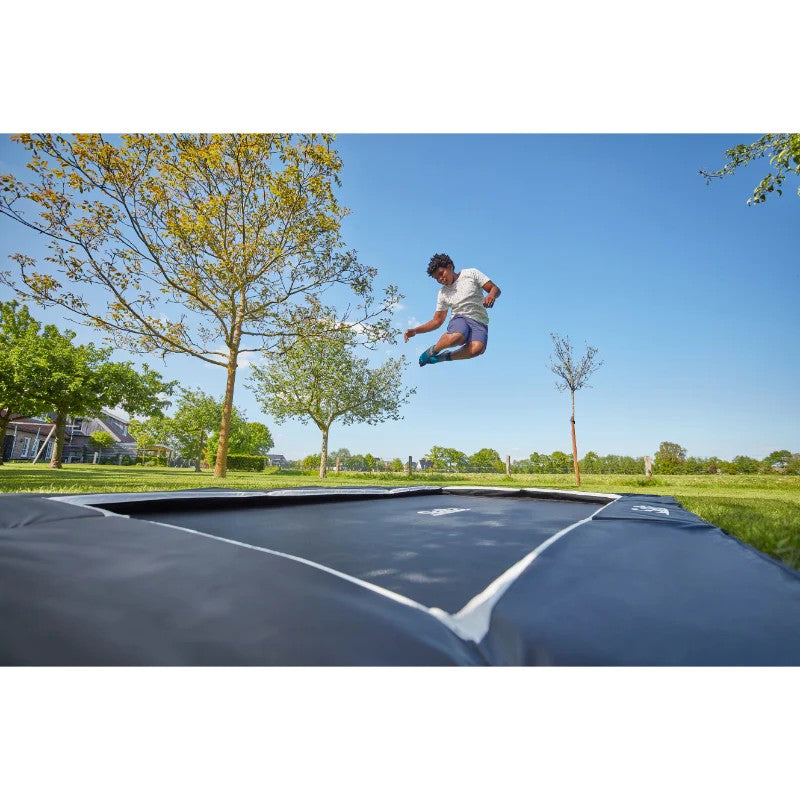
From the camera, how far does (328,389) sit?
30.1ft

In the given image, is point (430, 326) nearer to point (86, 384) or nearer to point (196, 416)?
point (86, 384)

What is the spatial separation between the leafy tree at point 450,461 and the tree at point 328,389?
2.10 meters

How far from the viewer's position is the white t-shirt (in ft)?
9.13

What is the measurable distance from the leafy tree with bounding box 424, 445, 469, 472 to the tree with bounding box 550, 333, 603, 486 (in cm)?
467

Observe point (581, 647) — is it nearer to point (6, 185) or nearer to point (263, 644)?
point (263, 644)

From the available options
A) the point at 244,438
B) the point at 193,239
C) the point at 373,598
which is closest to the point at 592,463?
the point at 193,239

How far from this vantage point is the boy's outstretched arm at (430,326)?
2.92 meters

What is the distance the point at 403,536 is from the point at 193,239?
5.06m

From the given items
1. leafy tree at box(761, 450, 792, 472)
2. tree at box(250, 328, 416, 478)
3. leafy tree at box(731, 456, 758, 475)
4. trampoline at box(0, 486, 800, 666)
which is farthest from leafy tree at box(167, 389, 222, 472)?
trampoline at box(0, 486, 800, 666)

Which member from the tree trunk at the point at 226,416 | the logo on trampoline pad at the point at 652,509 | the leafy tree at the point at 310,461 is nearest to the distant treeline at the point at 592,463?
the leafy tree at the point at 310,461

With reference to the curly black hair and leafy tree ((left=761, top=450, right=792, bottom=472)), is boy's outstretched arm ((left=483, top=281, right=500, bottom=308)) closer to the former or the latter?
the curly black hair
